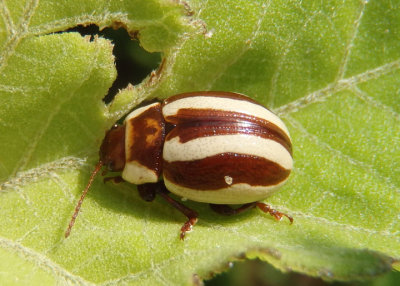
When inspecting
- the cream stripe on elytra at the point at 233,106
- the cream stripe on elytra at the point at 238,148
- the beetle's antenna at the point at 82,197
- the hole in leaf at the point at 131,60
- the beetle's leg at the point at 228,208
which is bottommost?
the beetle's antenna at the point at 82,197

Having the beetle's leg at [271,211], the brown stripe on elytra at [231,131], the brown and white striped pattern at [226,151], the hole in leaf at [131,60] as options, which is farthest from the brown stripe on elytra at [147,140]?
the hole in leaf at [131,60]

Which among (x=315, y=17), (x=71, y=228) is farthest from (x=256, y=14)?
(x=71, y=228)

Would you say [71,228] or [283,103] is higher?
[283,103]

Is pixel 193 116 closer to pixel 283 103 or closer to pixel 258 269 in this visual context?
pixel 283 103

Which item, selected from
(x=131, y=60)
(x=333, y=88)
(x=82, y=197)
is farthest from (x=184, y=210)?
(x=131, y=60)

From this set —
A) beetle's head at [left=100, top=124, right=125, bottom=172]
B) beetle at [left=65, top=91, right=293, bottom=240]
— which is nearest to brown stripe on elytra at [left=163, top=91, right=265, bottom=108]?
beetle at [left=65, top=91, right=293, bottom=240]

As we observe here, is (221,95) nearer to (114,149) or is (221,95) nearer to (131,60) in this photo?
(114,149)

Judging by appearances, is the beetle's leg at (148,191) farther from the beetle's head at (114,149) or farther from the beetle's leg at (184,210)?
the beetle's head at (114,149)
